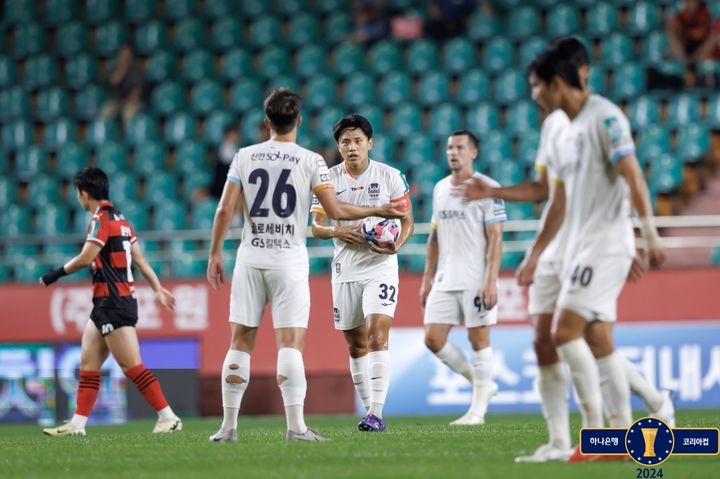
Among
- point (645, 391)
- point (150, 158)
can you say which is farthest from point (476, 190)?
point (150, 158)

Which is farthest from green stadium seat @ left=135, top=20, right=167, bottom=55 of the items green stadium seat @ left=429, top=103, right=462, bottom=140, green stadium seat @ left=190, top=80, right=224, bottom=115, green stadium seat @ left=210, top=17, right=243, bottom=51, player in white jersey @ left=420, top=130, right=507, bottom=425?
player in white jersey @ left=420, top=130, right=507, bottom=425

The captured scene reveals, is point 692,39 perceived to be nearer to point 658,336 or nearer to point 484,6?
point 484,6

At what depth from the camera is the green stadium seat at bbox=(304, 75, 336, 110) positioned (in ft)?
66.7

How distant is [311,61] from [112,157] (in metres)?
3.65

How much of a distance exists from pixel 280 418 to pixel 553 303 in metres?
8.67

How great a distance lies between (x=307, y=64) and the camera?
20.9 m

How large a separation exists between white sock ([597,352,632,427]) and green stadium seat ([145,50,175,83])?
15.9 m

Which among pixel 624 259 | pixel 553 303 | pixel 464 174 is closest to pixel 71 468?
pixel 553 303

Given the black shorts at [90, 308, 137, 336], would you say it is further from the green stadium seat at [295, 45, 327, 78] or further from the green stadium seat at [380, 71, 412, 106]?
the green stadium seat at [295, 45, 327, 78]

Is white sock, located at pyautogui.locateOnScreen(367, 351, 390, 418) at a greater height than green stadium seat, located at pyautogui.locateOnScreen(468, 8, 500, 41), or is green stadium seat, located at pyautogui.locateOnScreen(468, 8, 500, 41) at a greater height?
green stadium seat, located at pyautogui.locateOnScreen(468, 8, 500, 41)

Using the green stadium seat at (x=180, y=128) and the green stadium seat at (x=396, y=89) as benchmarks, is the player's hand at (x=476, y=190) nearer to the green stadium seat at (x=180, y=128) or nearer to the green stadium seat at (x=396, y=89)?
the green stadium seat at (x=396, y=89)

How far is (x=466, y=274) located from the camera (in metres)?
11.3

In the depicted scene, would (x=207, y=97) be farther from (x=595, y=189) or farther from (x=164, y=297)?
(x=595, y=189)

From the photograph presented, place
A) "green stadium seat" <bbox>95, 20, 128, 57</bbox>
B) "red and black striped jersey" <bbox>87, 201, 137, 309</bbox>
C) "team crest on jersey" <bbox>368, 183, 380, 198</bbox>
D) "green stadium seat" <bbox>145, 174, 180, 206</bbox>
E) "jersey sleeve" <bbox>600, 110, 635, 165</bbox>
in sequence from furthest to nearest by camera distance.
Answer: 1. "green stadium seat" <bbox>95, 20, 128, 57</bbox>
2. "green stadium seat" <bbox>145, 174, 180, 206</bbox>
3. "red and black striped jersey" <bbox>87, 201, 137, 309</bbox>
4. "team crest on jersey" <bbox>368, 183, 380, 198</bbox>
5. "jersey sleeve" <bbox>600, 110, 635, 165</bbox>
